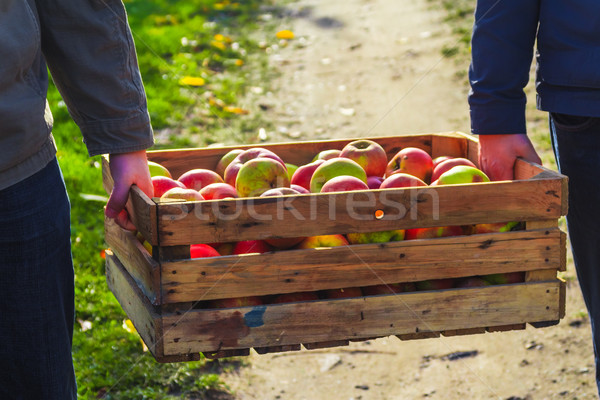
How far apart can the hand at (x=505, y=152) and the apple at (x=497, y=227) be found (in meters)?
0.23

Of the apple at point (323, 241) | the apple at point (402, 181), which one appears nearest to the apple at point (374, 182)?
the apple at point (402, 181)

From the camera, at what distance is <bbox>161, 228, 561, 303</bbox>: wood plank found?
6.55 feet

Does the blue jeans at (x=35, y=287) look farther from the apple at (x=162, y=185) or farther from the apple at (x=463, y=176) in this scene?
the apple at (x=463, y=176)

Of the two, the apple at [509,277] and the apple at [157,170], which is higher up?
the apple at [157,170]

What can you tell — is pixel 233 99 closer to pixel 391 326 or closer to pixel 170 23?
pixel 170 23

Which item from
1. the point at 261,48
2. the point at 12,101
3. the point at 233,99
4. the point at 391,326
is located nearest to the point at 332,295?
the point at 391,326

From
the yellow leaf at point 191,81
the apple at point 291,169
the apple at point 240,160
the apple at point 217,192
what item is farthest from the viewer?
the yellow leaf at point 191,81

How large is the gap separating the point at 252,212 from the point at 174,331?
1.26ft

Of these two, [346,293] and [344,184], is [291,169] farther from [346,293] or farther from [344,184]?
[346,293]

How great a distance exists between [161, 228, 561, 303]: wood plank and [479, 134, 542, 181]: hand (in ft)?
0.94

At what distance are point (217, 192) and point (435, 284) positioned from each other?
0.72 m

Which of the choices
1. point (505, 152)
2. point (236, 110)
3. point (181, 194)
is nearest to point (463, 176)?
point (505, 152)

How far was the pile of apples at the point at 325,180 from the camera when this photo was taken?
7.04 ft

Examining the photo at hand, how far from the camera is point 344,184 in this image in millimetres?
2244
